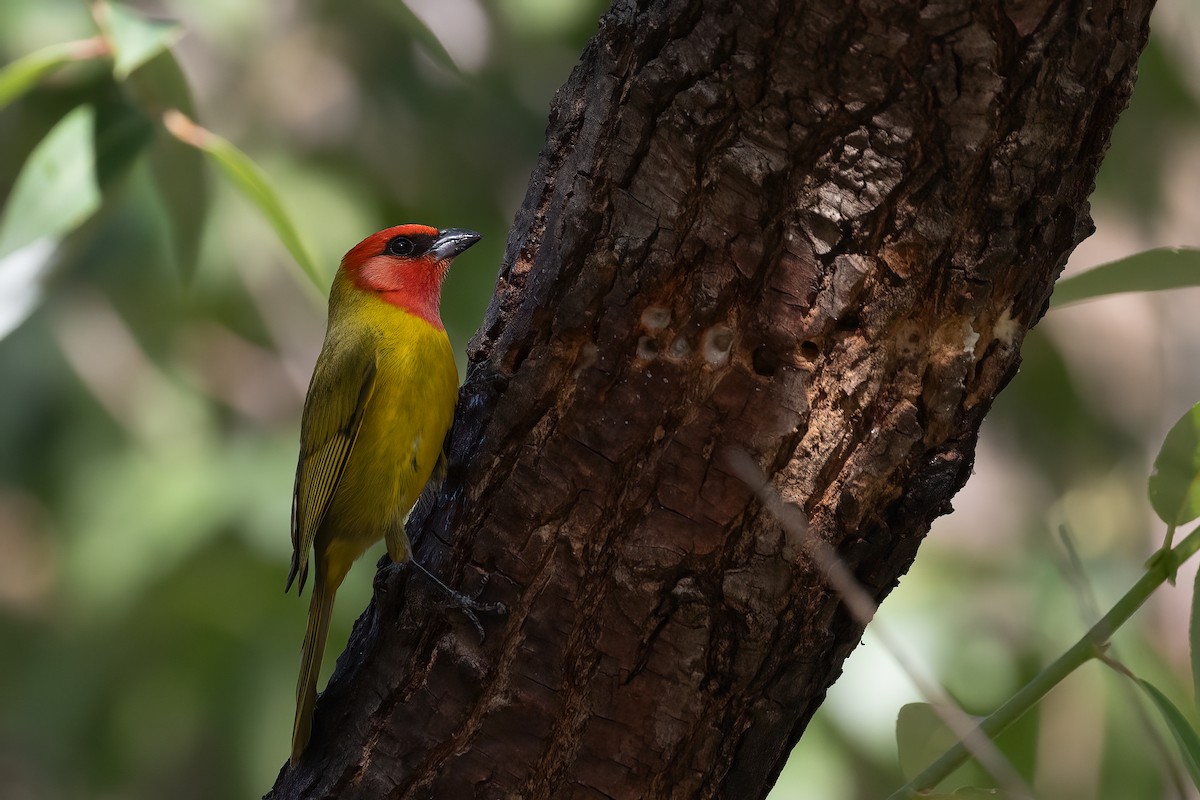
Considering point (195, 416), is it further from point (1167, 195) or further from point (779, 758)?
point (1167, 195)

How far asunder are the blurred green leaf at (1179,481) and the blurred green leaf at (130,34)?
216 centimetres

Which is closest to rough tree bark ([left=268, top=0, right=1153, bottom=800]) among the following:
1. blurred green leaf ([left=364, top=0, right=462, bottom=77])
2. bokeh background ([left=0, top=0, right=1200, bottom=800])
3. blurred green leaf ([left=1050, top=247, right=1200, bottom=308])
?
blurred green leaf ([left=1050, top=247, right=1200, bottom=308])

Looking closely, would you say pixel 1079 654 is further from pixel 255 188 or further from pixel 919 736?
pixel 255 188

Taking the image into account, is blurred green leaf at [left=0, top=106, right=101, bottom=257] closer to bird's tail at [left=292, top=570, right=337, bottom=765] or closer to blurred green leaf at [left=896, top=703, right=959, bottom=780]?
bird's tail at [left=292, top=570, right=337, bottom=765]

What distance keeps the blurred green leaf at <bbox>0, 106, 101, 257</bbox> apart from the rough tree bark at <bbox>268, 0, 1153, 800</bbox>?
131 cm

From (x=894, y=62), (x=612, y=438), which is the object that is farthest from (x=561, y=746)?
(x=894, y=62)

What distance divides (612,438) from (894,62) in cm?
71

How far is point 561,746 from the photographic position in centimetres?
202

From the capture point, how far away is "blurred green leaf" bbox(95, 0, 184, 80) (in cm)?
266

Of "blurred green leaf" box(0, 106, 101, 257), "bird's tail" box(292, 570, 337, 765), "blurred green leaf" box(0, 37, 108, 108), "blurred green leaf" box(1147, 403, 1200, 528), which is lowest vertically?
"bird's tail" box(292, 570, 337, 765)

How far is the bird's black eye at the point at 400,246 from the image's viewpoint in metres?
3.88

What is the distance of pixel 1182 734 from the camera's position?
5.18 ft

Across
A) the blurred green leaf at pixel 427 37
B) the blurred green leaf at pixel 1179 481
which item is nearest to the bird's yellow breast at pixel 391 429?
the blurred green leaf at pixel 427 37

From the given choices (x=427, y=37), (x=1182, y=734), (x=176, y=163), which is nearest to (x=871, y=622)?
(x=1182, y=734)
